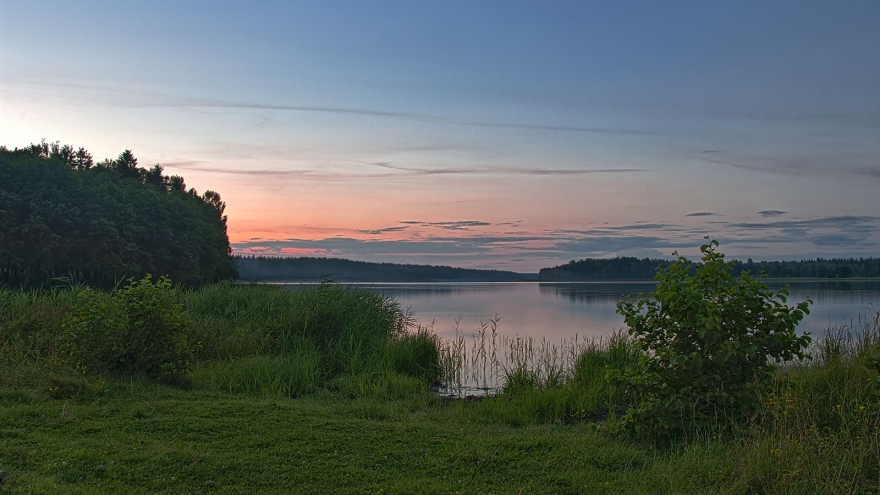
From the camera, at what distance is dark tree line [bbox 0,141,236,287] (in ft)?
126

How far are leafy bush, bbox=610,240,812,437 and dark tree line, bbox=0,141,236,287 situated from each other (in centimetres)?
3331

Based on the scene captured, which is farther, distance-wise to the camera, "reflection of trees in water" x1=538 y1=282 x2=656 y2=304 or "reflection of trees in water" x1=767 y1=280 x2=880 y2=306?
"reflection of trees in water" x1=538 y1=282 x2=656 y2=304

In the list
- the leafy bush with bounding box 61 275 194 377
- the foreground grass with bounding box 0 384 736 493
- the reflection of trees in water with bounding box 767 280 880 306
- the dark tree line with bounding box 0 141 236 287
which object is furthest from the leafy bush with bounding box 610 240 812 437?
the dark tree line with bounding box 0 141 236 287

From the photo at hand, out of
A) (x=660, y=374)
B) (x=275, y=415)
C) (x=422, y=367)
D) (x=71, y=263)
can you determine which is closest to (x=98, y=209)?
(x=71, y=263)

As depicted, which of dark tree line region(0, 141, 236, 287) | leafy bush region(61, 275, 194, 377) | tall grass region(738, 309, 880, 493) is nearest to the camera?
tall grass region(738, 309, 880, 493)

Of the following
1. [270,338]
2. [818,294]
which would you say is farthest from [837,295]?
[270,338]

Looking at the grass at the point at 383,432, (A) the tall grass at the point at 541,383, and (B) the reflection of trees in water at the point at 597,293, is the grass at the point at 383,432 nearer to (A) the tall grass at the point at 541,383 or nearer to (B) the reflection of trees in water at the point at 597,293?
(A) the tall grass at the point at 541,383

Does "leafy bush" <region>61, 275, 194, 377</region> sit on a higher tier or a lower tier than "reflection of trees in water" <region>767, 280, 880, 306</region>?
higher

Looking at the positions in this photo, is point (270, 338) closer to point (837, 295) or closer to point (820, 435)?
point (820, 435)

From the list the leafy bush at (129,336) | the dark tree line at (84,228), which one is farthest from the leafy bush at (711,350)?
the dark tree line at (84,228)

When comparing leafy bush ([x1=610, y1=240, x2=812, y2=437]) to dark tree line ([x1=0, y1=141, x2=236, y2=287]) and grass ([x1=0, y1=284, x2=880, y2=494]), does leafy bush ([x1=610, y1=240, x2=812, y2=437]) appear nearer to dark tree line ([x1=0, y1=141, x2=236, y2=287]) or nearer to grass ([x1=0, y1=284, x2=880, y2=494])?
grass ([x1=0, y1=284, x2=880, y2=494])

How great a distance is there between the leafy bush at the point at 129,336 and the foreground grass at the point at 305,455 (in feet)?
4.85

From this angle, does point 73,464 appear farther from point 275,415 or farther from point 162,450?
point 275,415

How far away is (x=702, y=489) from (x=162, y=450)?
487cm
